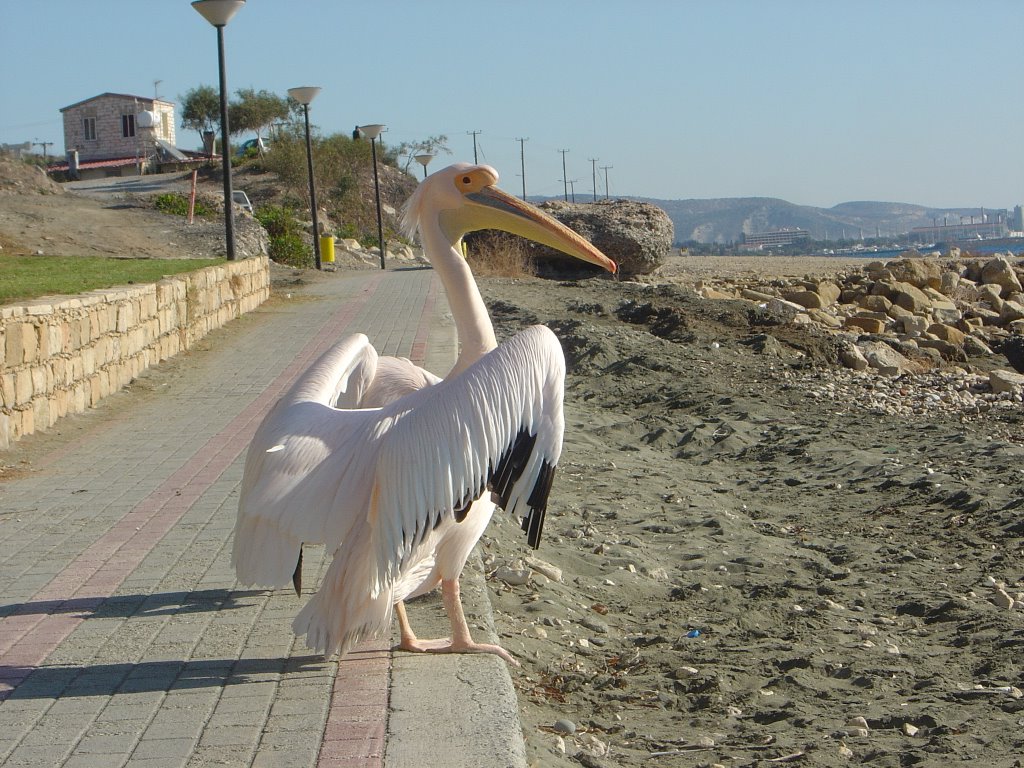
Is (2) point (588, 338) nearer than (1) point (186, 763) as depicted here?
No

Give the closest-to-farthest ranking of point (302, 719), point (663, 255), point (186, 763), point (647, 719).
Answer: point (186, 763) → point (302, 719) → point (647, 719) → point (663, 255)

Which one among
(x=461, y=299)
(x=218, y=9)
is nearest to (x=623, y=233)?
(x=218, y=9)

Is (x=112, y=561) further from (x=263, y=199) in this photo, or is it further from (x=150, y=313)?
(x=263, y=199)

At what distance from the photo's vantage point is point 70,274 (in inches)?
492

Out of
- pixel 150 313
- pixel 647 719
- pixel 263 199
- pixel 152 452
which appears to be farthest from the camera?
pixel 263 199

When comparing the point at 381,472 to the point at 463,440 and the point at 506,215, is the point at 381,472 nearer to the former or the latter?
the point at 463,440

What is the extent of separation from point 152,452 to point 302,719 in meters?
4.74

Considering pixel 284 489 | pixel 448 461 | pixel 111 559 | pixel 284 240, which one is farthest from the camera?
pixel 284 240

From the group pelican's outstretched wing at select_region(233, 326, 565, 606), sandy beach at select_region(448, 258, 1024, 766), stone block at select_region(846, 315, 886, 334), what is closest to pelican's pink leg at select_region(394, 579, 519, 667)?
sandy beach at select_region(448, 258, 1024, 766)

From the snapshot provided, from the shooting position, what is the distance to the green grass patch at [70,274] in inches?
388

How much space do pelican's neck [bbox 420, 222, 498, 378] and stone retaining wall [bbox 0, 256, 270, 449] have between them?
4.48 metres

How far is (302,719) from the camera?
3516 millimetres

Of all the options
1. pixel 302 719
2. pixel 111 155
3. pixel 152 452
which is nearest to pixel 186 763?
pixel 302 719

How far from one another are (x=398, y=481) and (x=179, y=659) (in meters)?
1.33
